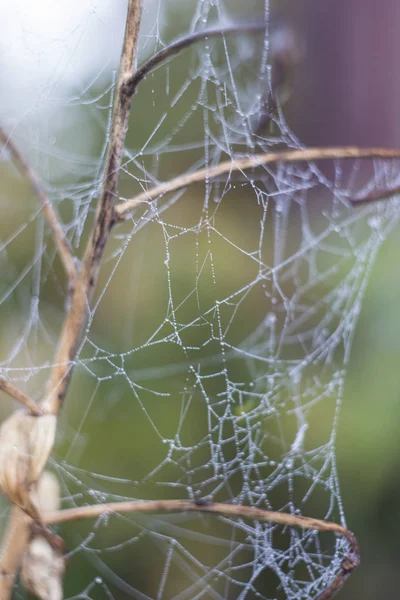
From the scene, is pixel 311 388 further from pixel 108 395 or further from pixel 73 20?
pixel 73 20

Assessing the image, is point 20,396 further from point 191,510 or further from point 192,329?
point 192,329

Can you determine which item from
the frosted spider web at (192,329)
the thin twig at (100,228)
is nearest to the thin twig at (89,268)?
the thin twig at (100,228)

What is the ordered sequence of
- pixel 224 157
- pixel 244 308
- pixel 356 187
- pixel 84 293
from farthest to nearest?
pixel 356 187 < pixel 244 308 < pixel 224 157 < pixel 84 293

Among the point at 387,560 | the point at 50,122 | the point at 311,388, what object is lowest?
the point at 387,560

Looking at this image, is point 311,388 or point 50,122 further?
→ point 311,388

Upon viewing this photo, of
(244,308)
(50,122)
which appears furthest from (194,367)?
(50,122)

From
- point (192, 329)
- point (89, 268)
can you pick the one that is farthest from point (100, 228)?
point (192, 329)

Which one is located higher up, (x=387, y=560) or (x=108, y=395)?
(x=108, y=395)
